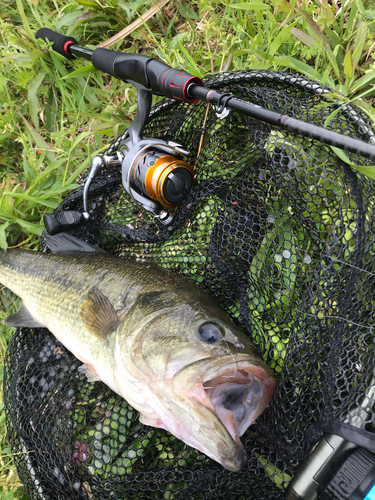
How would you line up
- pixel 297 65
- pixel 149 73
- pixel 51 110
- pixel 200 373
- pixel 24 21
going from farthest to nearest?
pixel 51 110 → pixel 24 21 → pixel 297 65 → pixel 149 73 → pixel 200 373

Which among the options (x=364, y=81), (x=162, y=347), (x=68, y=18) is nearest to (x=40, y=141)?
(x=68, y=18)

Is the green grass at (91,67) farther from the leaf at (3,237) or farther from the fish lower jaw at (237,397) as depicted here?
the fish lower jaw at (237,397)

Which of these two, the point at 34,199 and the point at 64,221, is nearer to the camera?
the point at 64,221

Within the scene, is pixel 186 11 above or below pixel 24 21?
above

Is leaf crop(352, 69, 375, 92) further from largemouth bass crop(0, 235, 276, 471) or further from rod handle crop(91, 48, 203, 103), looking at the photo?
largemouth bass crop(0, 235, 276, 471)

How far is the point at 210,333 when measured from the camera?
168cm

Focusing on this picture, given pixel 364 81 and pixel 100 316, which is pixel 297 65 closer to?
pixel 364 81

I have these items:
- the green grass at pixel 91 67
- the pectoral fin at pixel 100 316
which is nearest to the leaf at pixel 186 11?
the green grass at pixel 91 67

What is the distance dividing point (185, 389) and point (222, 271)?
0.78 meters

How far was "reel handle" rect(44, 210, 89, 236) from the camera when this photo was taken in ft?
8.24

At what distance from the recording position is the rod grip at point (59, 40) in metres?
2.86

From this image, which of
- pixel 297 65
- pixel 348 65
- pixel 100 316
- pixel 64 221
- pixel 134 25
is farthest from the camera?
pixel 134 25

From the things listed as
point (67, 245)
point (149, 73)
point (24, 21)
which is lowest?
point (67, 245)

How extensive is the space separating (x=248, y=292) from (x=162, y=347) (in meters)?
0.63
